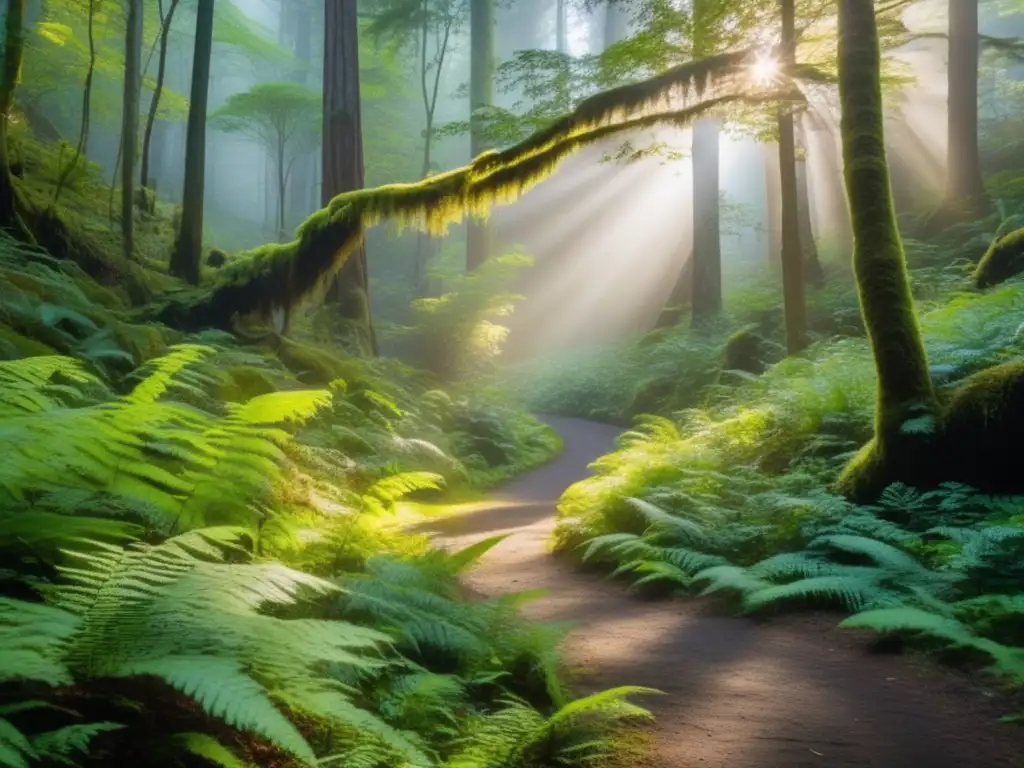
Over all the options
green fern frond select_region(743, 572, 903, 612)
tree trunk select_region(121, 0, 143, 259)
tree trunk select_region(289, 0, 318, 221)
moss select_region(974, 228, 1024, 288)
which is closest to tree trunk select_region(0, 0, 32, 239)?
tree trunk select_region(121, 0, 143, 259)

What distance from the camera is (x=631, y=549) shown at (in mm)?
5711

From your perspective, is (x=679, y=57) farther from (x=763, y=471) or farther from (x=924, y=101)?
(x=924, y=101)

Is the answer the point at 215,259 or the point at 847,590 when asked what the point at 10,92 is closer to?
the point at 215,259

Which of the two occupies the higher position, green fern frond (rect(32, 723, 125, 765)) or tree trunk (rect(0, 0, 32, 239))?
tree trunk (rect(0, 0, 32, 239))

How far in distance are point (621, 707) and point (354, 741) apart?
3.60 ft

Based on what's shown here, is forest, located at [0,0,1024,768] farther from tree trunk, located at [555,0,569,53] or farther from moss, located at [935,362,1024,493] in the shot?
tree trunk, located at [555,0,569,53]

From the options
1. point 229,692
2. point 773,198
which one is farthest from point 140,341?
point 773,198

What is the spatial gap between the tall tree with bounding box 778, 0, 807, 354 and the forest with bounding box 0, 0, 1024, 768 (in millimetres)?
69

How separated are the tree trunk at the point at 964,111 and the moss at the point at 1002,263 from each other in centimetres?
699

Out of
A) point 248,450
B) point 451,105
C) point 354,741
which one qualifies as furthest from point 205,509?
point 451,105

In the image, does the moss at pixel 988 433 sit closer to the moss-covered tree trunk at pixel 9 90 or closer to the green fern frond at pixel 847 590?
the green fern frond at pixel 847 590

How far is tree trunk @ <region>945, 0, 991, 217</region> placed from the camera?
1656cm

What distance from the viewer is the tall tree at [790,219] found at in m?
9.11

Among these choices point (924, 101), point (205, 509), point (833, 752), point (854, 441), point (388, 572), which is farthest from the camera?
point (924, 101)
